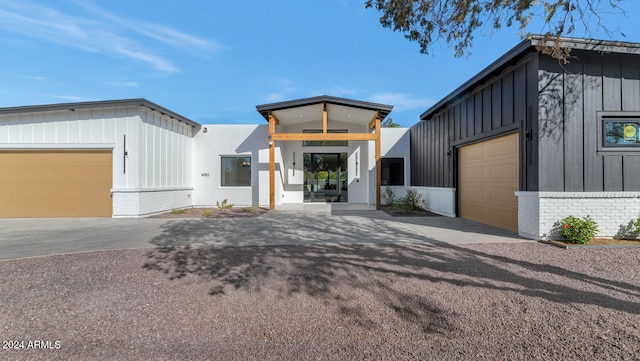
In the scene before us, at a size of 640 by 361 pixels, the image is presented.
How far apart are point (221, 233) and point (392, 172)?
10.1 metres

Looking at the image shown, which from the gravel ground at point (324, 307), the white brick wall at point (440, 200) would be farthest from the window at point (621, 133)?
the white brick wall at point (440, 200)

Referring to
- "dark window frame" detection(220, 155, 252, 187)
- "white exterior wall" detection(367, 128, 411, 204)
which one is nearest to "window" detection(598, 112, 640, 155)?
"white exterior wall" detection(367, 128, 411, 204)

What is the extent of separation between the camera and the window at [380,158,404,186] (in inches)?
591

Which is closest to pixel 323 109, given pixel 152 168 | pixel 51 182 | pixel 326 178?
pixel 326 178

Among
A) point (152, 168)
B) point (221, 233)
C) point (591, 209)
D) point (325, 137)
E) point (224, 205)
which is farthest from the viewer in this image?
point (224, 205)

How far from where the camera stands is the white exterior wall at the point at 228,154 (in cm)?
1385

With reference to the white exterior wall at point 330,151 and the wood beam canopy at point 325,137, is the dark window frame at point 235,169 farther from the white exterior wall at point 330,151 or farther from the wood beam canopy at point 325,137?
the wood beam canopy at point 325,137

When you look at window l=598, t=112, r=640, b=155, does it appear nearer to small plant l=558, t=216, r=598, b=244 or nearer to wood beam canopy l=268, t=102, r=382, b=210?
small plant l=558, t=216, r=598, b=244

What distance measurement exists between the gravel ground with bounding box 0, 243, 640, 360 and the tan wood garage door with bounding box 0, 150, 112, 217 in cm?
681

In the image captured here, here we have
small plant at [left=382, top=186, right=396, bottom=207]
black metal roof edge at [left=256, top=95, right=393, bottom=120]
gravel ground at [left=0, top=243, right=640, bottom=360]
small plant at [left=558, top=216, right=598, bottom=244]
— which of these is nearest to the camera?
gravel ground at [left=0, top=243, right=640, bottom=360]

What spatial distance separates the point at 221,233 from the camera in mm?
7250

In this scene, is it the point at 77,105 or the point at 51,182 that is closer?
the point at 77,105

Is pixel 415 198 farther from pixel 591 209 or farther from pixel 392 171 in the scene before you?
pixel 591 209

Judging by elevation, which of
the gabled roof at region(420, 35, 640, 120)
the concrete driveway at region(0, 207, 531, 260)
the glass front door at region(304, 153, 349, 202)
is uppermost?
the gabled roof at region(420, 35, 640, 120)
